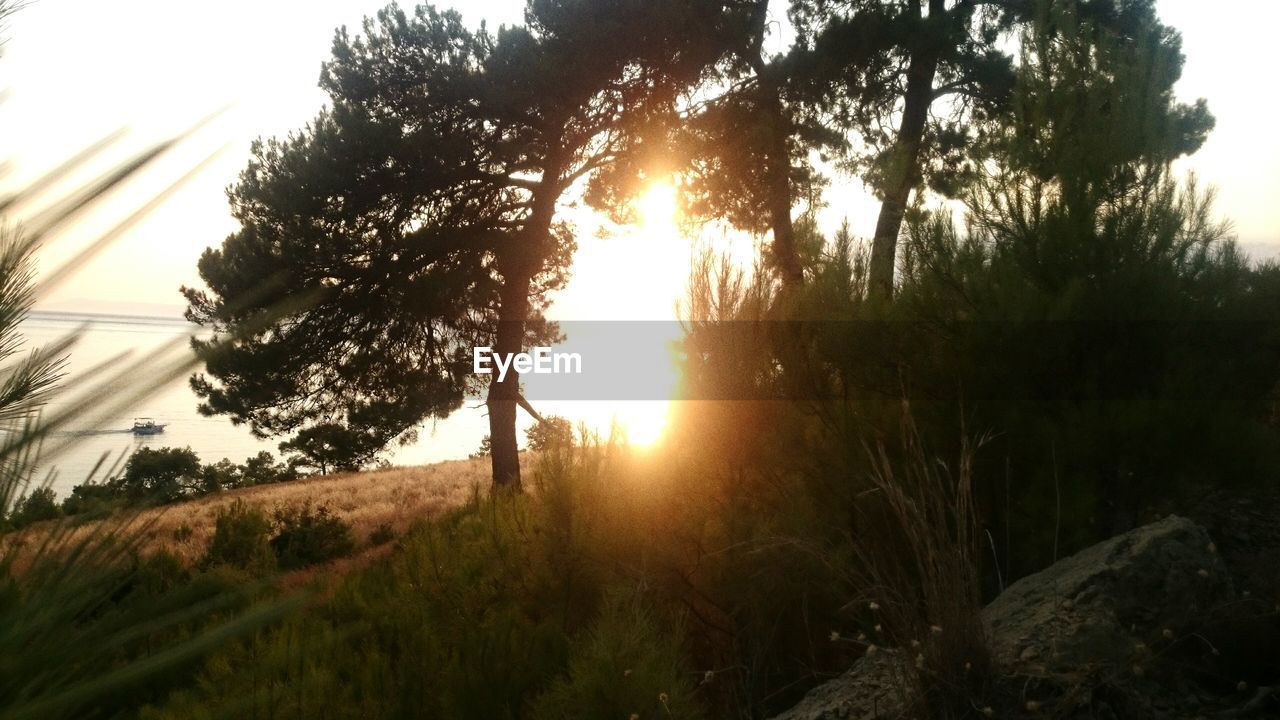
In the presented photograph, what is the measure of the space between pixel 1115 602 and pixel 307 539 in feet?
38.6

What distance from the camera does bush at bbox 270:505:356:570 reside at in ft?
40.6

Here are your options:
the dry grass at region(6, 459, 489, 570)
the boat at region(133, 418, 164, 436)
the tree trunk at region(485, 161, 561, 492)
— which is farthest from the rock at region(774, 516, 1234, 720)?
the tree trunk at region(485, 161, 561, 492)

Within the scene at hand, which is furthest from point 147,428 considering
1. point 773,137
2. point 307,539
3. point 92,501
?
point 307,539

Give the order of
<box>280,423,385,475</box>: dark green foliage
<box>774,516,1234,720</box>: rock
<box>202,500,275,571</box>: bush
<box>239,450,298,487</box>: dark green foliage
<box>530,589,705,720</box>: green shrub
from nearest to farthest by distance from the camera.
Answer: <box>774,516,1234,720</box>: rock < <box>530,589,705,720</box>: green shrub < <box>202,500,275,571</box>: bush < <box>280,423,385,475</box>: dark green foliage < <box>239,450,298,487</box>: dark green foliage

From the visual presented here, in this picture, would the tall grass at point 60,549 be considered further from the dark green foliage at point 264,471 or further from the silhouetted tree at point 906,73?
the dark green foliage at point 264,471

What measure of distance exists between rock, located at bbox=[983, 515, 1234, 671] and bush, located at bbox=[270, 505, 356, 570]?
425 inches

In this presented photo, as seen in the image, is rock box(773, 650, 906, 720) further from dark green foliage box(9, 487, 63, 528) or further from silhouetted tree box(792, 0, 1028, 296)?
silhouetted tree box(792, 0, 1028, 296)

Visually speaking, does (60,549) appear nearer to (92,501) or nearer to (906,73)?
(92,501)

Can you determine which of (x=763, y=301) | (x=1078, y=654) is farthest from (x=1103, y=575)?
(x=763, y=301)

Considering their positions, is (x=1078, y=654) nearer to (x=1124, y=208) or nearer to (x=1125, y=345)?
(x=1125, y=345)

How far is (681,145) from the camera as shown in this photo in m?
12.4

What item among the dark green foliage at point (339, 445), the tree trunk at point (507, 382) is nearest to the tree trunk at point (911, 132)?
the tree trunk at point (507, 382)

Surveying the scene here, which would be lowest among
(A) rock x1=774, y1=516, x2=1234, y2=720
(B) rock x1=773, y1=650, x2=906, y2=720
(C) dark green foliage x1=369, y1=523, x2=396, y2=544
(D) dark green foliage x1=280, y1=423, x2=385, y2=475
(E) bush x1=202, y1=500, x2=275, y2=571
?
(C) dark green foliage x1=369, y1=523, x2=396, y2=544

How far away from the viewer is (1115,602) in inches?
131
